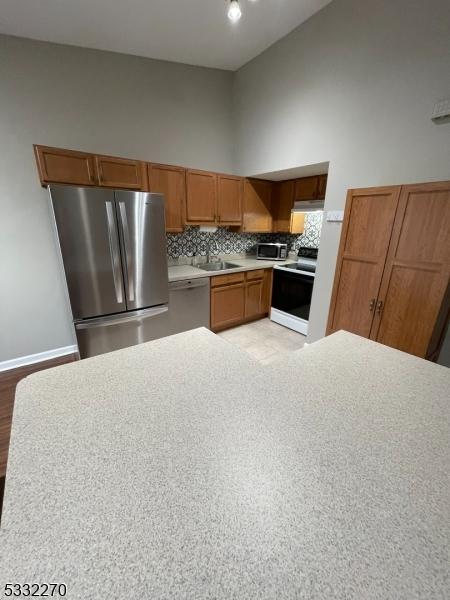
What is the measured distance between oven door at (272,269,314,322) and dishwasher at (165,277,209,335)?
44.5 inches

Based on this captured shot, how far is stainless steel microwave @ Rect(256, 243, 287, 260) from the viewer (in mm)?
3848

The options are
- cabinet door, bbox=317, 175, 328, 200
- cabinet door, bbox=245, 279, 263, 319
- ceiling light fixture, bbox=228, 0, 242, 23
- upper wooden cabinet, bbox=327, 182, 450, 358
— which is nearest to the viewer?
ceiling light fixture, bbox=228, 0, 242, 23

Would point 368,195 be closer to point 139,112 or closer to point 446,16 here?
point 446,16

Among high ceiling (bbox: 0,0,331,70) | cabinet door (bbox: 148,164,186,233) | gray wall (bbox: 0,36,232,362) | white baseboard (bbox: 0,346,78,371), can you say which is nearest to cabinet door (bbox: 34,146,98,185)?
gray wall (bbox: 0,36,232,362)

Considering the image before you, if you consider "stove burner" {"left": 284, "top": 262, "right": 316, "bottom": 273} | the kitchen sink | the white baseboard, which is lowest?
the white baseboard

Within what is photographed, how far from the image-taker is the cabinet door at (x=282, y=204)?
11.6ft

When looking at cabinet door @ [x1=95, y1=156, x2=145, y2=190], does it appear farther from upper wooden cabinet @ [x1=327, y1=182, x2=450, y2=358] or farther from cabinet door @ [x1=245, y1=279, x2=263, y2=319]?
upper wooden cabinet @ [x1=327, y1=182, x2=450, y2=358]

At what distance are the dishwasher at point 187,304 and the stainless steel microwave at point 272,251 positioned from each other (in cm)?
132

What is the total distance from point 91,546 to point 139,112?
347 centimetres

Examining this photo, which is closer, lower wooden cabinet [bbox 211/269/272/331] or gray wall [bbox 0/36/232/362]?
gray wall [bbox 0/36/232/362]

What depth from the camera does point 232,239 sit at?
393 cm

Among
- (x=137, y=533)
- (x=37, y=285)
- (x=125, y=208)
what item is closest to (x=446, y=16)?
(x=125, y=208)

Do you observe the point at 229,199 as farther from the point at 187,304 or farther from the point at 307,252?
the point at 187,304

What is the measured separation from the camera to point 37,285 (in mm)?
2607
